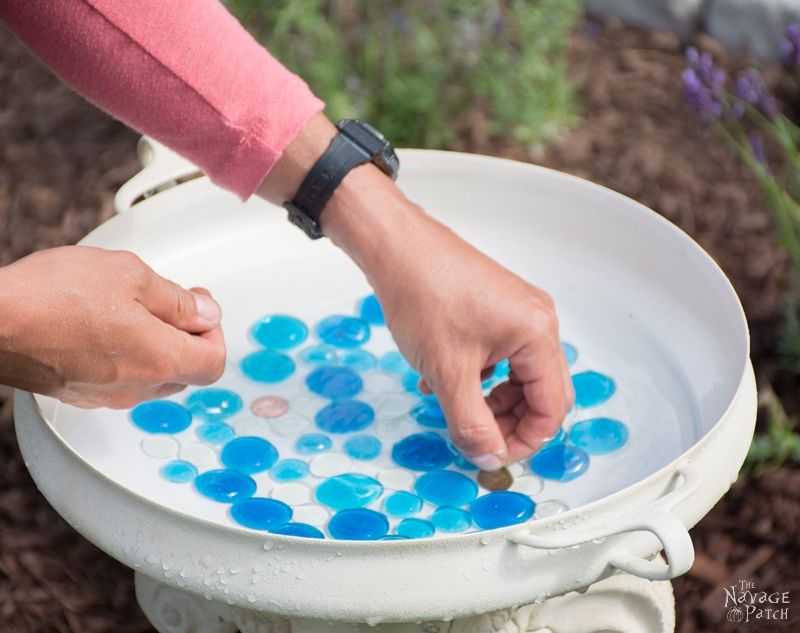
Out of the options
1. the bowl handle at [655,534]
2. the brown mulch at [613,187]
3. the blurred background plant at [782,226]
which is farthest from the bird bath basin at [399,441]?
the blurred background plant at [782,226]

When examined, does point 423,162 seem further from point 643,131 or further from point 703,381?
point 643,131

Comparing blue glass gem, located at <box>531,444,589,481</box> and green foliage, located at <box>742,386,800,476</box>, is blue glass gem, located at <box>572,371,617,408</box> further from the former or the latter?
green foliage, located at <box>742,386,800,476</box>

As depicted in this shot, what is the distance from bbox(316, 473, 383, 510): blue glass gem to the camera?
50.0 inches

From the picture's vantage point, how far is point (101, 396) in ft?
3.82

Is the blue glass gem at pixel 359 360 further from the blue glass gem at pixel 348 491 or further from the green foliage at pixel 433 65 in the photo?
the green foliage at pixel 433 65

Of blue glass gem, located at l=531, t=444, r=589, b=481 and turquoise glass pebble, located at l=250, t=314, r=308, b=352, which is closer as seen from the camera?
blue glass gem, located at l=531, t=444, r=589, b=481

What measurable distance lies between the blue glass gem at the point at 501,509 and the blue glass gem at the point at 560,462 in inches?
2.5

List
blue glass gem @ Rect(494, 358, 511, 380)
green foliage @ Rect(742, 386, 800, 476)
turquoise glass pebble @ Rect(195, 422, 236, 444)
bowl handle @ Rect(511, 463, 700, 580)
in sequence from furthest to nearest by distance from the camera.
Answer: green foliage @ Rect(742, 386, 800, 476) → blue glass gem @ Rect(494, 358, 511, 380) → turquoise glass pebble @ Rect(195, 422, 236, 444) → bowl handle @ Rect(511, 463, 700, 580)

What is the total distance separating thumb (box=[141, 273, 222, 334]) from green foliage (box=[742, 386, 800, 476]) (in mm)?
889

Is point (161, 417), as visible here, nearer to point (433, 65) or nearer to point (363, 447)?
point (363, 447)

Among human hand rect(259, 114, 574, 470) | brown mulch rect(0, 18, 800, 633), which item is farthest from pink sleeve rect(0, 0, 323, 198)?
brown mulch rect(0, 18, 800, 633)

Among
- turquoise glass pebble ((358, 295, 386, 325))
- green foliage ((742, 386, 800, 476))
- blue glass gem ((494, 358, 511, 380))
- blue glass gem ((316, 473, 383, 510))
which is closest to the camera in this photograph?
blue glass gem ((316, 473, 383, 510))

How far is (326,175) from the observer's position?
1.34m

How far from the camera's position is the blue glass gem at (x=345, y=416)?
1393 millimetres
